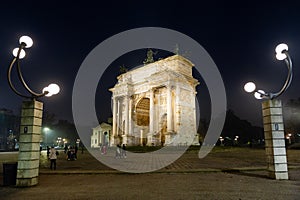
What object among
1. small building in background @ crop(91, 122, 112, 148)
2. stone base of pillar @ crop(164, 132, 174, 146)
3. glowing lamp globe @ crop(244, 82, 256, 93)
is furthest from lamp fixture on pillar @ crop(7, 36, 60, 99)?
small building in background @ crop(91, 122, 112, 148)

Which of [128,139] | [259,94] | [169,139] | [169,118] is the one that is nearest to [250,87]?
[259,94]

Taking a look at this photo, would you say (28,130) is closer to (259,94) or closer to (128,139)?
(259,94)

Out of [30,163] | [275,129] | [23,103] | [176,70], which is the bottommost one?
[30,163]

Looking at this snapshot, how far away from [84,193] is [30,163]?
9.18ft

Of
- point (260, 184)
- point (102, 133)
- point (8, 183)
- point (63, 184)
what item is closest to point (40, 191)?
point (63, 184)

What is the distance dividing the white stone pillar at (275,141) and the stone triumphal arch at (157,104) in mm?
24137

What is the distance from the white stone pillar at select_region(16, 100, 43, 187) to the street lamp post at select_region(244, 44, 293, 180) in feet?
28.7

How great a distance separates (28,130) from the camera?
804 cm

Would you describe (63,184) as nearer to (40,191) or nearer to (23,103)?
(40,191)

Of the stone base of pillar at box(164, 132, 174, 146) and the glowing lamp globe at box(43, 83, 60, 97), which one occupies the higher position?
the glowing lamp globe at box(43, 83, 60, 97)

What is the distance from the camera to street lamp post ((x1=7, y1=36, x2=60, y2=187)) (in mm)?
7672

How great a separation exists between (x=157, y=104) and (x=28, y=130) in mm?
32765

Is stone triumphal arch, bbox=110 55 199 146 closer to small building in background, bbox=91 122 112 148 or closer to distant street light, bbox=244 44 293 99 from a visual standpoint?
distant street light, bbox=244 44 293 99

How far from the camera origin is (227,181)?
7.96m
